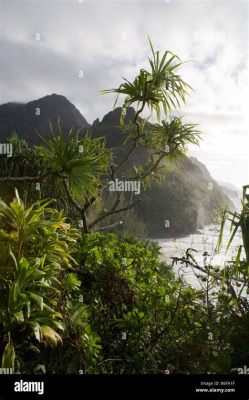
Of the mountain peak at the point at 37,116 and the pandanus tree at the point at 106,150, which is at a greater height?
the mountain peak at the point at 37,116

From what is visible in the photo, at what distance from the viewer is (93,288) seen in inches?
122

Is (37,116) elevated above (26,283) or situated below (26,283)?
above

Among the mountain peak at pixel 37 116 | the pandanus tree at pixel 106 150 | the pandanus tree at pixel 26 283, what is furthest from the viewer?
the mountain peak at pixel 37 116

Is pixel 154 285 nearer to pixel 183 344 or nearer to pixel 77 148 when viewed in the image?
pixel 183 344

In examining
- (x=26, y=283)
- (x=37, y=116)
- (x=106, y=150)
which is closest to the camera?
(x=26, y=283)

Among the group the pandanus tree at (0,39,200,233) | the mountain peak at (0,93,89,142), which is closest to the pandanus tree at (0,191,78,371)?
the pandanus tree at (0,39,200,233)

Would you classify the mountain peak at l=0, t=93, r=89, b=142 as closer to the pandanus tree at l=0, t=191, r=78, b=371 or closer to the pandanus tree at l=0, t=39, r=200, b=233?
the pandanus tree at l=0, t=39, r=200, b=233

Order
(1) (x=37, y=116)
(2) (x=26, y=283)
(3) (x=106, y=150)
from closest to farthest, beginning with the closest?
(2) (x=26, y=283)
(3) (x=106, y=150)
(1) (x=37, y=116)

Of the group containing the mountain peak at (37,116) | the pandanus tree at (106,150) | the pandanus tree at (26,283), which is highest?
the mountain peak at (37,116)

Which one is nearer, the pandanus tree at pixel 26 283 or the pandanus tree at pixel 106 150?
the pandanus tree at pixel 26 283

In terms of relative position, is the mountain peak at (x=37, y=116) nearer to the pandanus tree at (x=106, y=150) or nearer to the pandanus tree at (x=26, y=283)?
the pandanus tree at (x=106, y=150)

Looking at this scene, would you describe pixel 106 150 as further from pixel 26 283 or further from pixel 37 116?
pixel 37 116

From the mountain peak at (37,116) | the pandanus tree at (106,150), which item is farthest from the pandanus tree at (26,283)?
the mountain peak at (37,116)

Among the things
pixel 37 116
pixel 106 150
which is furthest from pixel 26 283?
pixel 37 116
